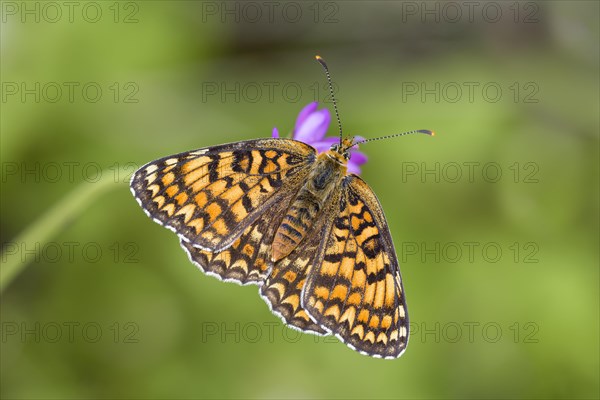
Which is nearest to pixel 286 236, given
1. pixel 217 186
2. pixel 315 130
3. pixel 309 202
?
pixel 309 202

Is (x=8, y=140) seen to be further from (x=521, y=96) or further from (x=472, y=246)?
(x=521, y=96)

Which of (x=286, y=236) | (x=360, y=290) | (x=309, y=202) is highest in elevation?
(x=309, y=202)

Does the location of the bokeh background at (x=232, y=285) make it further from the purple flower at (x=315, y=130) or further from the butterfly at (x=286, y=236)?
the butterfly at (x=286, y=236)

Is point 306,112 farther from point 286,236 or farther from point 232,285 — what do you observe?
point 232,285

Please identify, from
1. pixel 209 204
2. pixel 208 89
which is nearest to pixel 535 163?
pixel 208 89

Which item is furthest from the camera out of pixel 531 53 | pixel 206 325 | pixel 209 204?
pixel 531 53

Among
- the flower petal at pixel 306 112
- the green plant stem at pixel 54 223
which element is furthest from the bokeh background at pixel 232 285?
the flower petal at pixel 306 112

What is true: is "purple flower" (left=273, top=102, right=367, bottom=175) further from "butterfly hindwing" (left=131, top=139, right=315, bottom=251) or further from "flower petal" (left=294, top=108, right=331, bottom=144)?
"butterfly hindwing" (left=131, top=139, right=315, bottom=251)
